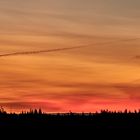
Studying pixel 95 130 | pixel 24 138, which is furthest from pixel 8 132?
pixel 95 130

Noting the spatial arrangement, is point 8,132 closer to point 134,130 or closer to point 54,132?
point 54,132

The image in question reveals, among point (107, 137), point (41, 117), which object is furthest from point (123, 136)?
point (41, 117)

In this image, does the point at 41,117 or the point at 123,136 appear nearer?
the point at 123,136

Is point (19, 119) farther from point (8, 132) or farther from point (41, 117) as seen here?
point (8, 132)

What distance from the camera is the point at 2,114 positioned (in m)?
198

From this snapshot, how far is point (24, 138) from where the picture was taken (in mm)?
170750

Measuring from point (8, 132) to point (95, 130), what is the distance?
18704mm

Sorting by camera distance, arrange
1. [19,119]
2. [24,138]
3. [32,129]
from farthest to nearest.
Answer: [19,119]
[32,129]
[24,138]

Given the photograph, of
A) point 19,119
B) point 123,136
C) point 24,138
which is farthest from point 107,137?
point 19,119

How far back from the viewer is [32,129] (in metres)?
182

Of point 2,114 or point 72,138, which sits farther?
point 2,114

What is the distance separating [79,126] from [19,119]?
13928mm

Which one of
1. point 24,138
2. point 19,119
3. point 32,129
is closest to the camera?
point 24,138

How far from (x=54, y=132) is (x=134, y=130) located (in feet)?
51.8
